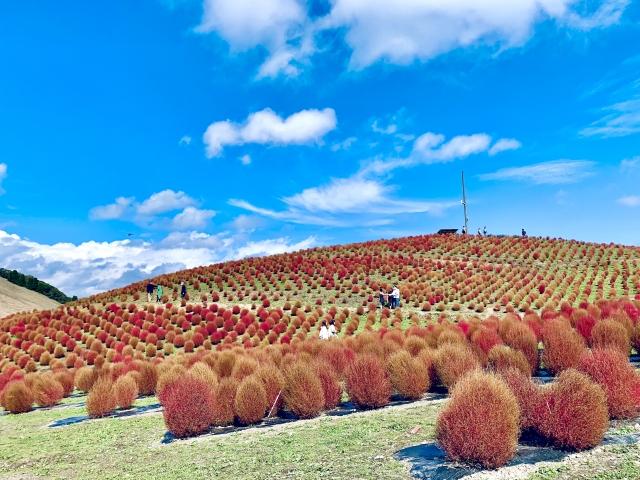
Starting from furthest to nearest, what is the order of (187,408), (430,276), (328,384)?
(430,276), (328,384), (187,408)

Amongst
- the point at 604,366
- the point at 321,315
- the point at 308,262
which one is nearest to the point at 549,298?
the point at 321,315

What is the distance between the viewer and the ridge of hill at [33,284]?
280 feet

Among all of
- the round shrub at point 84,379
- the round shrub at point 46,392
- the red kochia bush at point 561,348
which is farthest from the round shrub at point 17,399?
the red kochia bush at point 561,348

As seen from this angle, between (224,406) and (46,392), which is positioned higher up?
(224,406)

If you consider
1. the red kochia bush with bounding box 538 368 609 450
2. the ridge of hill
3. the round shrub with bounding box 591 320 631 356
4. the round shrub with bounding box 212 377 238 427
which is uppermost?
the ridge of hill

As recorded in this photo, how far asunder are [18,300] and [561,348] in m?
77.4

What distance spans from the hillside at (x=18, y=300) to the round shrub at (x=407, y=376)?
2410 inches

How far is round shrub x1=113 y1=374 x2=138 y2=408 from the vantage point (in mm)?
12398

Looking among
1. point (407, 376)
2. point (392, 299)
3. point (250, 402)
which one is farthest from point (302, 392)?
point (392, 299)

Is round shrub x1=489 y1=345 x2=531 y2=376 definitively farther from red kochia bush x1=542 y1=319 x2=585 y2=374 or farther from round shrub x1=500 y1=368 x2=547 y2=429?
round shrub x1=500 y1=368 x2=547 y2=429

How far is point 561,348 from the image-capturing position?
1071 centimetres

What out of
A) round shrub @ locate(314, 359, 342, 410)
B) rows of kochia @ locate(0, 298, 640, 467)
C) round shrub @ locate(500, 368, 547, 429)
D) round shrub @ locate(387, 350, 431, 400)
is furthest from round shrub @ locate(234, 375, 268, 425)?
round shrub @ locate(500, 368, 547, 429)

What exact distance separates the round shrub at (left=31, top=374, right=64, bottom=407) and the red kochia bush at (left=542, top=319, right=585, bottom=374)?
14.0 m

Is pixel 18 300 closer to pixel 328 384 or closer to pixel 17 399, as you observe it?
pixel 17 399
